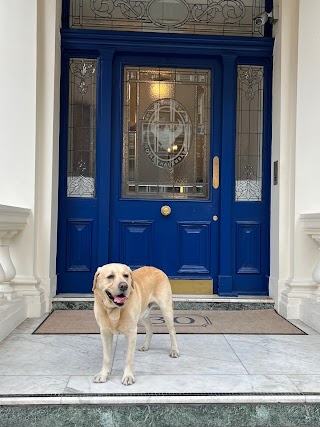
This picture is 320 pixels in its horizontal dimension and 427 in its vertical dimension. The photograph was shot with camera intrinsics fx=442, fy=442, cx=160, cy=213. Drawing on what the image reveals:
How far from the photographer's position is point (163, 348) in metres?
3.60

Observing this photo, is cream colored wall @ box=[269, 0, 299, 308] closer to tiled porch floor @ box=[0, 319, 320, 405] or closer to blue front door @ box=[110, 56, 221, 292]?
blue front door @ box=[110, 56, 221, 292]

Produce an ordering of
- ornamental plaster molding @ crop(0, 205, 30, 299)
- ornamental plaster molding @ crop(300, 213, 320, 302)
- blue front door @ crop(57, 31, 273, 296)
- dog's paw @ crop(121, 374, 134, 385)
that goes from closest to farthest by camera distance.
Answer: dog's paw @ crop(121, 374, 134, 385)
ornamental plaster molding @ crop(0, 205, 30, 299)
ornamental plaster molding @ crop(300, 213, 320, 302)
blue front door @ crop(57, 31, 273, 296)

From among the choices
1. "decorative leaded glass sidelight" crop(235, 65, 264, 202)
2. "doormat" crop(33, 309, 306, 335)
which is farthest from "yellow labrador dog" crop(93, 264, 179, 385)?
"decorative leaded glass sidelight" crop(235, 65, 264, 202)

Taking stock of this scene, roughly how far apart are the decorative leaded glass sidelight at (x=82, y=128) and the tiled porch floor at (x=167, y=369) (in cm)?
180

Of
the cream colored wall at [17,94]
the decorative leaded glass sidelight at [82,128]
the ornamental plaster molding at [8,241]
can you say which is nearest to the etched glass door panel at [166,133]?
the decorative leaded glass sidelight at [82,128]

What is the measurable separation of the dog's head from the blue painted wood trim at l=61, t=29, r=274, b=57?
323cm

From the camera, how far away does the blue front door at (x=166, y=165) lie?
5121 millimetres

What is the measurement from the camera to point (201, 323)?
4371 millimetres

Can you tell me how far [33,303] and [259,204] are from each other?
2.75 metres

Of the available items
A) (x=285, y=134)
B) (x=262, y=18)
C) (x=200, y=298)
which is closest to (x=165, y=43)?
(x=262, y=18)

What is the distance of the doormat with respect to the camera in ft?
13.4

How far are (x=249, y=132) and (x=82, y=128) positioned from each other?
6.43 feet

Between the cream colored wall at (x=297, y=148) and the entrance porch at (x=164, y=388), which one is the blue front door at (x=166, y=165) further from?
the entrance porch at (x=164, y=388)

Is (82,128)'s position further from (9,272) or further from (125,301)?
(125,301)
